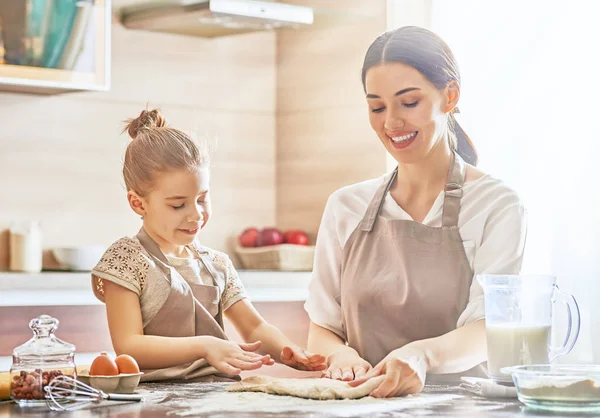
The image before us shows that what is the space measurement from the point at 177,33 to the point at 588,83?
1914 millimetres

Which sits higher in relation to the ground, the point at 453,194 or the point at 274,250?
the point at 453,194

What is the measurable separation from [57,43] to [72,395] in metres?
2.34

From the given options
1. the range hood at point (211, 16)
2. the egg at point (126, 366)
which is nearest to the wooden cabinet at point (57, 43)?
the range hood at point (211, 16)

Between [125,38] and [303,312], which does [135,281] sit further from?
[125,38]

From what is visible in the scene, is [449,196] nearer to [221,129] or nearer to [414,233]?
[414,233]

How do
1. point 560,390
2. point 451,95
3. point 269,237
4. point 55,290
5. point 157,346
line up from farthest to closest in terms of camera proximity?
1. point 269,237
2. point 55,290
3. point 451,95
4. point 157,346
5. point 560,390

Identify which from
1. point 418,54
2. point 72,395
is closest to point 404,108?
point 418,54

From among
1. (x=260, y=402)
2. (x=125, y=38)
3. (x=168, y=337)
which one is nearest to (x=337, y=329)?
(x=168, y=337)

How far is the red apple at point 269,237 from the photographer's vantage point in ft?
13.3

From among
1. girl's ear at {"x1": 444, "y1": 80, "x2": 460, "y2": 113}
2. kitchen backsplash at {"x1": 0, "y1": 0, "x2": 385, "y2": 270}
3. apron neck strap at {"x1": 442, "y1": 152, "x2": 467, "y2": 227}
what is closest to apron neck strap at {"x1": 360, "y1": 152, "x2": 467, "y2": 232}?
apron neck strap at {"x1": 442, "y1": 152, "x2": 467, "y2": 227}

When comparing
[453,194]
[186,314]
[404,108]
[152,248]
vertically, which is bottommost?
[186,314]

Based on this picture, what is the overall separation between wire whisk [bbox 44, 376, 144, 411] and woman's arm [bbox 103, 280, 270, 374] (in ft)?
0.87

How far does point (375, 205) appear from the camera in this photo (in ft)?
6.46

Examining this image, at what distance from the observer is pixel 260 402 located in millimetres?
1374
